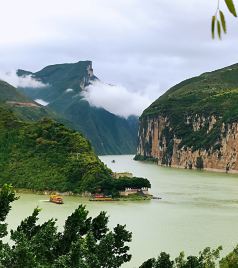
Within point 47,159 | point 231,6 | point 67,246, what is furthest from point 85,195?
point 231,6

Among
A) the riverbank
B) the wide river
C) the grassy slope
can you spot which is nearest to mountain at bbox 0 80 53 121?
the grassy slope

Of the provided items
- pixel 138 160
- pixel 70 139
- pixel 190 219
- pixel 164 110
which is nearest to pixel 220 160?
pixel 164 110

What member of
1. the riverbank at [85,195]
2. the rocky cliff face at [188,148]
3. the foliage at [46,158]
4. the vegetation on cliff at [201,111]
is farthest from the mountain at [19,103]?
the riverbank at [85,195]

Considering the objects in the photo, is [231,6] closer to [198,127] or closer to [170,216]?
[170,216]

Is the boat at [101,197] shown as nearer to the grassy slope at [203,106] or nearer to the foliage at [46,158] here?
the foliage at [46,158]

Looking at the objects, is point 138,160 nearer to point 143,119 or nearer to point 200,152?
point 143,119

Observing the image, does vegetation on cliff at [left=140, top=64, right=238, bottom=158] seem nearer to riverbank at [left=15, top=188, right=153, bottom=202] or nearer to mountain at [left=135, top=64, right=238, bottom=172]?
mountain at [left=135, top=64, right=238, bottom=172]
